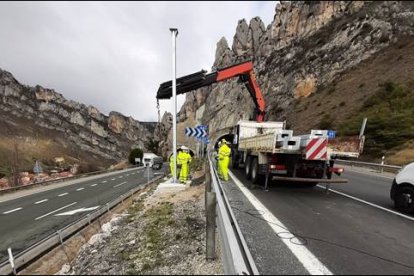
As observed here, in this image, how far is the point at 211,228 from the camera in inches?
194

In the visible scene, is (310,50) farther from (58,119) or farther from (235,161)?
(58,119)

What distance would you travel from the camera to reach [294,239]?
590 centimetres

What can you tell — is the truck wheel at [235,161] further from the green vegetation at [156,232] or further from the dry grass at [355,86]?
the dry grass at [355,86]

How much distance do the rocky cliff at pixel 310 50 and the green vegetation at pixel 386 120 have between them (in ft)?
13.0

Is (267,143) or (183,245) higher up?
(267,143)

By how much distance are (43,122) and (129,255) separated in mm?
165627

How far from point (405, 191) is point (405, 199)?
0.76 ft

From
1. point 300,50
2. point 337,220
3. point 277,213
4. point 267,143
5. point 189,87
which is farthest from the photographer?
point 300,50

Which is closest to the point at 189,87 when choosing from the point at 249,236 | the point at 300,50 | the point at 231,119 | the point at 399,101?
the point at 249,236

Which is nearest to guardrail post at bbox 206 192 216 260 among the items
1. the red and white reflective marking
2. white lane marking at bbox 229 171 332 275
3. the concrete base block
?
white lane marking at bbox 229 171 332 275

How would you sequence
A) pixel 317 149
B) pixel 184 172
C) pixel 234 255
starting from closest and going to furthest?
pixel 234 255 < pixel 317 149 < pixel 184 172

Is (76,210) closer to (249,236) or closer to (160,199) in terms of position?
(160,199)

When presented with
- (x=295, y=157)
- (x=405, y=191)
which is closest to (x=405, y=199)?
(x=405, y=191)

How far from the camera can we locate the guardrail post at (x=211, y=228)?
16.2 ft
